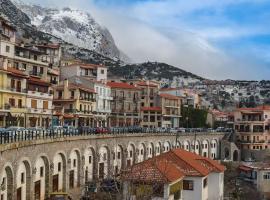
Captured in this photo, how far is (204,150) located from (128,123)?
1641 centimetres

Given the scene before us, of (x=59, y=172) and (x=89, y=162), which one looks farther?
(x=89, y=162)

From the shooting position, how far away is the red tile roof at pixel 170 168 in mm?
39147

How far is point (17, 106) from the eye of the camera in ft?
204

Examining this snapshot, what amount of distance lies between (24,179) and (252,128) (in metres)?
78.0

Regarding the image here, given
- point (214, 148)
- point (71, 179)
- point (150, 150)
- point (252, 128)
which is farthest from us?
point (252, 128)

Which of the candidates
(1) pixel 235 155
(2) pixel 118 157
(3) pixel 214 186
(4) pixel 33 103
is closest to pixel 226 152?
(1) pixel 235 155

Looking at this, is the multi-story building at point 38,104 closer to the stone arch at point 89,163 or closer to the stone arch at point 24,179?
the stone arch at point 89,163

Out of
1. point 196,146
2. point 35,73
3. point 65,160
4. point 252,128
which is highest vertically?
point 35,73

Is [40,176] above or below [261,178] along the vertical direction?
above

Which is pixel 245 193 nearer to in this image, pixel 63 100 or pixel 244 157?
pixel 63 100

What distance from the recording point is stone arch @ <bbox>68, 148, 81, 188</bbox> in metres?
52.6

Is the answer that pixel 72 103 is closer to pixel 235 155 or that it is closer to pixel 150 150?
pixel 150 150

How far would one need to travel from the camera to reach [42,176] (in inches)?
1772

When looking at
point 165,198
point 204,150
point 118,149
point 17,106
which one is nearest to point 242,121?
point 204,150
